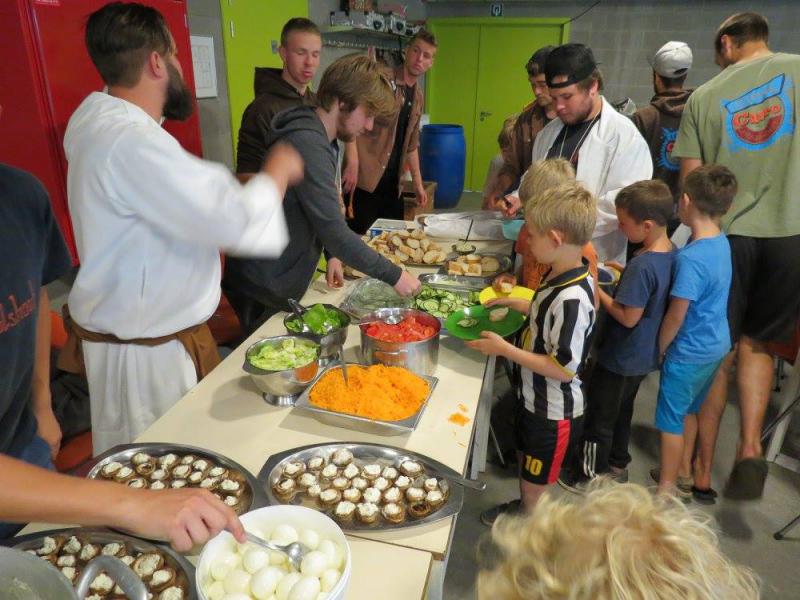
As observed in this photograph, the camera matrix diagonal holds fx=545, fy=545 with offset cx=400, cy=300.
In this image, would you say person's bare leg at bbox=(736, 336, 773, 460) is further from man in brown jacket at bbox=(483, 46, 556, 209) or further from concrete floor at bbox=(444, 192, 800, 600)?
man in brown jacket at bbox=(483, 46, 556, 209)

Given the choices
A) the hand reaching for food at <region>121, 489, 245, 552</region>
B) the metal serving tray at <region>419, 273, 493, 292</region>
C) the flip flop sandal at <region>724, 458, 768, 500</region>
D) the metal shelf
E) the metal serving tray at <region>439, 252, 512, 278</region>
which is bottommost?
the flip flop sandal at <region>724, 458, 768, 500</region>

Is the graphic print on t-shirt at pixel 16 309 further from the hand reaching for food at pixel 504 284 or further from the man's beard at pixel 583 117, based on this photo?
the man's beard at pixel 583 117

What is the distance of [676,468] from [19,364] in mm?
2576

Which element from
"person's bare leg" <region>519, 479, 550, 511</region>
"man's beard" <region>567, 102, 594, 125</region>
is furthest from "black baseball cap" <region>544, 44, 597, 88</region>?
"person's bare leg" <region>519, 479, 550, 511</region>

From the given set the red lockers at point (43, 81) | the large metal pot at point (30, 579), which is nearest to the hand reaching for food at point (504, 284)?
the large metal pot at point (30, 579)

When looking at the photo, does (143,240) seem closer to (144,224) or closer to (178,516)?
(144,224)

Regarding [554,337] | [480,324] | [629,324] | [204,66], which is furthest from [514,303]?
[204,66]

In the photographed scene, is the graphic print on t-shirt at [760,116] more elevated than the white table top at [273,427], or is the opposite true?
the graphic print on t-shirt at [760,116]

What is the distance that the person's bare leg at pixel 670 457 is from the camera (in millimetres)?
2439

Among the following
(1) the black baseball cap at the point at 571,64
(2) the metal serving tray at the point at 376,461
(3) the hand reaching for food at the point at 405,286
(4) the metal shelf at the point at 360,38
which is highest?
(4) the metal shelf at the point at 360,38

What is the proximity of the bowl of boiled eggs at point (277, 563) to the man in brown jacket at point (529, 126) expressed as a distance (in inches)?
114

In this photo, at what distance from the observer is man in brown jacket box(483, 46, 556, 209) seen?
11.0 ft

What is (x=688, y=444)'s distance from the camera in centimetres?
264

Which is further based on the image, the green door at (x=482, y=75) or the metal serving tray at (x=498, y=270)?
the green door at (x=482, y=75)
